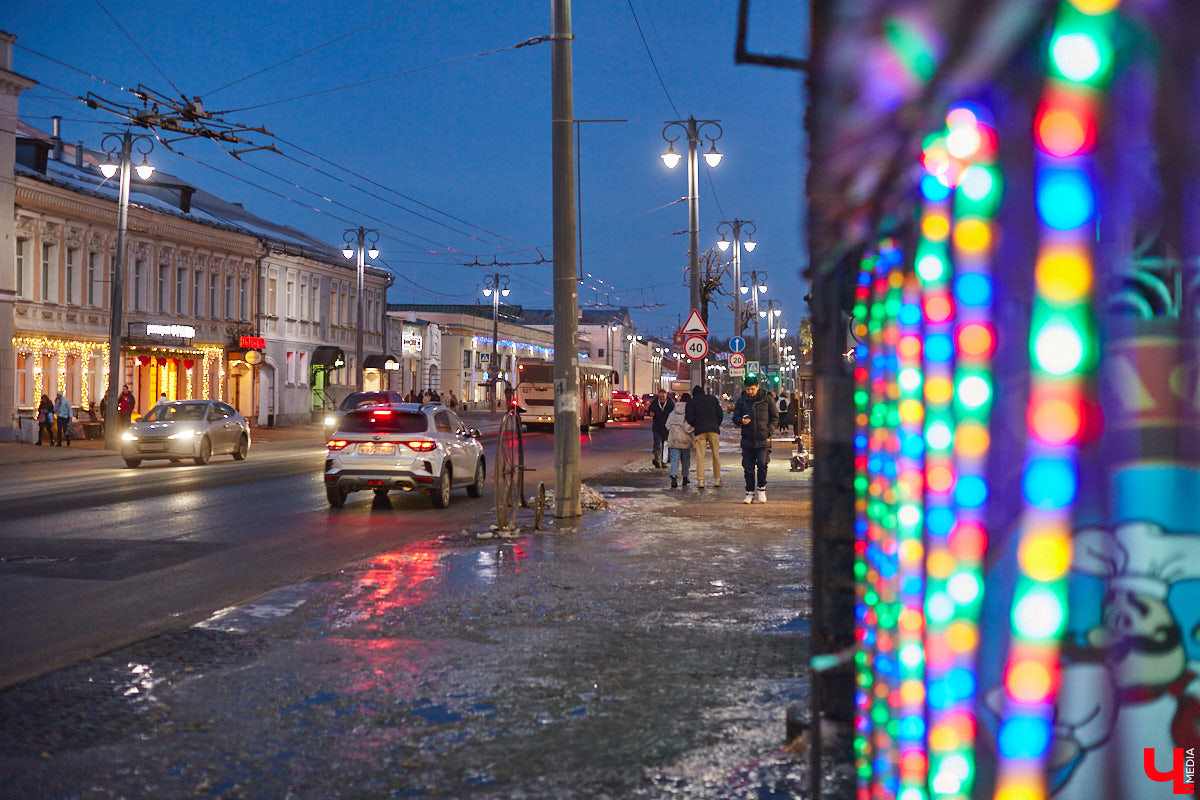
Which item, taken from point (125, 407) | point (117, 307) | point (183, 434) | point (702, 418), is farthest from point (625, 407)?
point (702, 418)

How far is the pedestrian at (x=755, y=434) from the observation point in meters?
18.9

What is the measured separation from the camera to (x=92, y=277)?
43281mm

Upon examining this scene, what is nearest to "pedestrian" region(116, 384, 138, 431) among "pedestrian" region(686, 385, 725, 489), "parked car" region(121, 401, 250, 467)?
"parked car" region(121, 401, 250, 467)

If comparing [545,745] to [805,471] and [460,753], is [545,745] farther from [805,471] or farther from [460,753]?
[805,471]

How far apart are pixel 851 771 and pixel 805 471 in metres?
23.5

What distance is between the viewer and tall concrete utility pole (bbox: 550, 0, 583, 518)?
1581 centimetres

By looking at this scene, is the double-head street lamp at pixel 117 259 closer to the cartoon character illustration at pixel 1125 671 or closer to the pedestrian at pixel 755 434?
the pedestrian at pixel 755 434

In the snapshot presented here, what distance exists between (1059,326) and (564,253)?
13804mm

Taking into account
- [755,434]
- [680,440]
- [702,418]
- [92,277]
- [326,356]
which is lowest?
[680,440]

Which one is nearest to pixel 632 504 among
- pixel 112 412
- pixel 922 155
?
pixel 922 155

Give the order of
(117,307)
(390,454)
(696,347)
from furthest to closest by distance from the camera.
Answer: (117,307) → (696,347) → (390,454)

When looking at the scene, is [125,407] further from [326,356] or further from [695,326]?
[326,356]

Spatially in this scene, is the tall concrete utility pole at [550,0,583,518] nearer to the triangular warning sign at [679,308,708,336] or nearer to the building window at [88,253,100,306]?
the triangular warning sign at [679,308,708,336]

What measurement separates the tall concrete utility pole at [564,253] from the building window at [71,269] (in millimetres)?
31008
